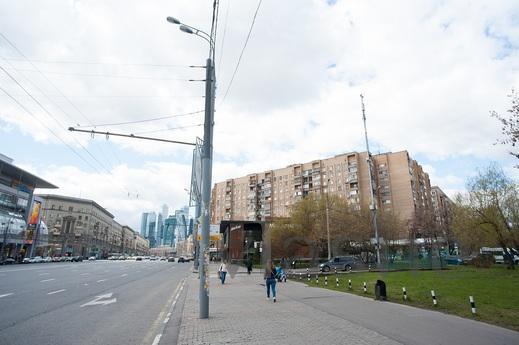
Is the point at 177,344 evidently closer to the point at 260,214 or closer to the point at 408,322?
the point at 408,322

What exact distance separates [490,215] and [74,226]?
114 meters

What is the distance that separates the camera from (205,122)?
12.1 m

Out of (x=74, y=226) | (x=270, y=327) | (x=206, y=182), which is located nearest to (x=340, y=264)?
(x=206, y=182)

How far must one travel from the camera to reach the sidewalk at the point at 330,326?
24.9ft

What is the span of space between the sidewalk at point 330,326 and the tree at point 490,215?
27464 mm

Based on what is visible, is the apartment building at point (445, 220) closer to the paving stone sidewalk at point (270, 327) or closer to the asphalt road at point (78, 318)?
the paving stone sidewalk at point (270, 327)

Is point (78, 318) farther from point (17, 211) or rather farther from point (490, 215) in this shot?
point (17, 211)

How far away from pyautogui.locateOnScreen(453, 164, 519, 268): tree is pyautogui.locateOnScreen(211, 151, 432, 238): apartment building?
2144cm

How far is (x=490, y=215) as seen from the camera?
3400 cm

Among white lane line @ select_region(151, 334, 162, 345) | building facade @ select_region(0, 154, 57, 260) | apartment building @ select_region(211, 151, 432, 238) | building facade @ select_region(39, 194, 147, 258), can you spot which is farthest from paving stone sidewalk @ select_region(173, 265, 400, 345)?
building facade @ select_region(39, 194, 147, 258)

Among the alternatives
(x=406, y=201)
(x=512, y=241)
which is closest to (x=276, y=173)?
(x=406, y=201)

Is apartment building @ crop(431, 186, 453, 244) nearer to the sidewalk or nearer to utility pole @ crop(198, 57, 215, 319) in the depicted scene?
the sidewalk

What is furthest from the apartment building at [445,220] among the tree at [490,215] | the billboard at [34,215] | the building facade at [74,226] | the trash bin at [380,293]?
the building facade at [74,226]

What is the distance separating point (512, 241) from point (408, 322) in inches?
1240
